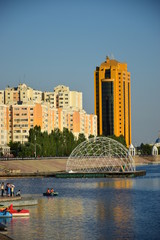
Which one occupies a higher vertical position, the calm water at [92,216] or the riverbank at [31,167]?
the riverbank at [31,167]

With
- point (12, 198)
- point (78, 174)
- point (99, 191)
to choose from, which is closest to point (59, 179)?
→ point (78, 174)

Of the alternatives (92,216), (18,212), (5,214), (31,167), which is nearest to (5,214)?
(5,214)

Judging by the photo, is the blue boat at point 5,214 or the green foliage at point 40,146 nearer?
the blue boat at point 5,214

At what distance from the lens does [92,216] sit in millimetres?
65000

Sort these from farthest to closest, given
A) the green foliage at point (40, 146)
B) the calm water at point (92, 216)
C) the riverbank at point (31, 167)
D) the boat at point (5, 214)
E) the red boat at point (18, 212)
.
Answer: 1. the green foliage at point (40, 146)
2. the riverbank at point (31, 167)
3. the red boat at point (18, 212)
4. the boat at point (5, 214)
5. the calm water at point (92, 216)

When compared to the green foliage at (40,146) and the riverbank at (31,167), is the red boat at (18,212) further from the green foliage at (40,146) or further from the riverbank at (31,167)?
the green foliage at (40,146)

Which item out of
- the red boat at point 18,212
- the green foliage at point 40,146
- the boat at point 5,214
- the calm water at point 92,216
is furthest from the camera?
the green foliage at point 40,146

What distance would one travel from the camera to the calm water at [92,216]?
54531 millimetres

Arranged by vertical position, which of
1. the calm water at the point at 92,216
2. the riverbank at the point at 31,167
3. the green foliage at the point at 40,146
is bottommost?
the calm water at the point at 92,216

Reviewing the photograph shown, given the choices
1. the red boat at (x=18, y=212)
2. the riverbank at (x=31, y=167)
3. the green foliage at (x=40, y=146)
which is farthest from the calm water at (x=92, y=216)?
the green foliage at (x=40, y=146)

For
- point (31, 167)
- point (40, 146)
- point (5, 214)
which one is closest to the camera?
point (5, 214)

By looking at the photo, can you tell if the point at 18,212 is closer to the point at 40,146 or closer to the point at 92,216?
the point at 92,216

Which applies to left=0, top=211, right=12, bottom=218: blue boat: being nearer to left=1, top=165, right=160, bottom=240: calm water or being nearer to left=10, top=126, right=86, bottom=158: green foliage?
left=1, top=165, right=160, bottom=240: calm water

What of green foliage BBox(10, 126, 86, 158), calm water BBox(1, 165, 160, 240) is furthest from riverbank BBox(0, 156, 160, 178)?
calm water BBox(1, 165, 160, 240)
